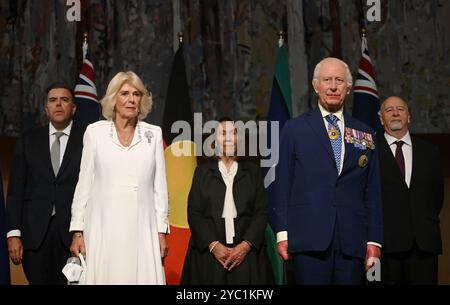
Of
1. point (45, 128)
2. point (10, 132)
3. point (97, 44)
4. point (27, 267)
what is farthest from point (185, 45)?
point (27, 267)

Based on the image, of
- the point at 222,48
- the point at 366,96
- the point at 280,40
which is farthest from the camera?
the point at 222,48

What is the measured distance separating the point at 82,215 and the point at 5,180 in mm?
3116

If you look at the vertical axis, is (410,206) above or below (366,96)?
below

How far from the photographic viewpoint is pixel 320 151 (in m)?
4.47

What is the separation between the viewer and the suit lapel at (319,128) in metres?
4.47

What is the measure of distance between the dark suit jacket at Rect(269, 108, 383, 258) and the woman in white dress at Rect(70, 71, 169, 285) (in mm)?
641

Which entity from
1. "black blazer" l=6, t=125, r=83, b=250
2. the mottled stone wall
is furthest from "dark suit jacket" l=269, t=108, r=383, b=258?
the mottled stone wall

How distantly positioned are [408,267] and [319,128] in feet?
4.96

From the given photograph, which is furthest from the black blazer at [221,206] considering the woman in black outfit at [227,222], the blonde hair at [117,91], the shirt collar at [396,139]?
the blonde hair at [117,91]

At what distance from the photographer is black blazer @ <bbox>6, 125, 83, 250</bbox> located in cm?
543

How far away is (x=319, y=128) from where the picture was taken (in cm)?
452

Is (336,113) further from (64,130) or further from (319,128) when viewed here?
(64,130)

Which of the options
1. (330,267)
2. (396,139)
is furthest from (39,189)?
(396,139)

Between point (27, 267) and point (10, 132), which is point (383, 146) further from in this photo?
point (10, 132)
